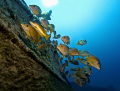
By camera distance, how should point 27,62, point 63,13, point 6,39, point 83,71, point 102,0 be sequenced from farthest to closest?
point 63,13
point 102,0
point 83,71
point 27,62
point 6,39

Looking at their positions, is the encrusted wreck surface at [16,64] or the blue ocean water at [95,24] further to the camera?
the blue ocean water at [95,24]

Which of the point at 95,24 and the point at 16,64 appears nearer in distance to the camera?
the point at 16,64

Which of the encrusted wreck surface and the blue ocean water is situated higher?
the blue ocean water

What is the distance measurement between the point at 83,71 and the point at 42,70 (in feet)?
7.16

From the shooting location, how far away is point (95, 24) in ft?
340

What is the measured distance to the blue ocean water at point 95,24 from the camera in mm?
75250

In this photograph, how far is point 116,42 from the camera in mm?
90375

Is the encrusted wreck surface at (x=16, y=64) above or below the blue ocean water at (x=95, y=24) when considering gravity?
below

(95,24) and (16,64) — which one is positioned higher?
(95,24)

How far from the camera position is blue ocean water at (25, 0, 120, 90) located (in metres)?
75.2

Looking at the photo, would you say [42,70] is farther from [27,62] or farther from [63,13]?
[63,13]

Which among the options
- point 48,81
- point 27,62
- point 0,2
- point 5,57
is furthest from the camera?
point 48,81

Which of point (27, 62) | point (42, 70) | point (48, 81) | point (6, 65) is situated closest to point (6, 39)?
point (6, 65)

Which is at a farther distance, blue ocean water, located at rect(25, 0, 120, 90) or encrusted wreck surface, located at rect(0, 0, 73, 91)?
blue ocean water, located at rect(25, 0, 120, 90)
